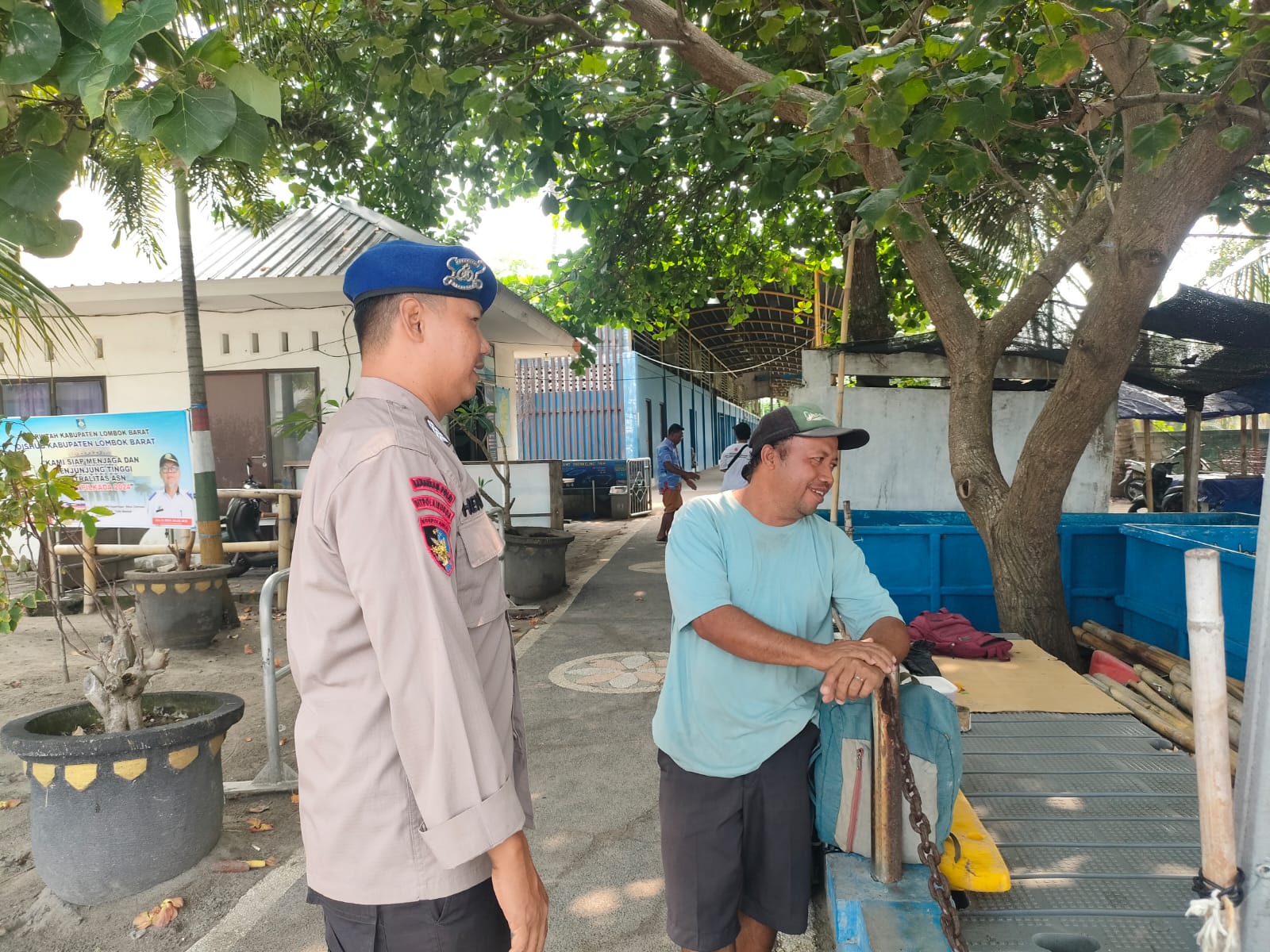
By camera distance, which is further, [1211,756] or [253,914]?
[253,914]

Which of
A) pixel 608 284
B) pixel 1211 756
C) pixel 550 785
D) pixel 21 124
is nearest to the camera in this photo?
pixel 1211 756

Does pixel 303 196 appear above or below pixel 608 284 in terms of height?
above

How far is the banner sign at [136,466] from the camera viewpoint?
7.93 m

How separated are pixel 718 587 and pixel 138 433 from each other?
7555mm

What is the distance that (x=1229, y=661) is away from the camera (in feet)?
14.9

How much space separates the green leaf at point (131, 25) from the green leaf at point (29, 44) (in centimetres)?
14

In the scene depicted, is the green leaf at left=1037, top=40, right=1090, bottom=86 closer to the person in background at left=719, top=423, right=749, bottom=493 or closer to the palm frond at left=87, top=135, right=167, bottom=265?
the person in background at left=719, top=423, right=749, bottom=493

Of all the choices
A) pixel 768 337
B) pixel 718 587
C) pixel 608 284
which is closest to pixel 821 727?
pixel 718 587

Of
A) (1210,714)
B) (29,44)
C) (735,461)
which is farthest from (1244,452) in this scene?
(29,44)

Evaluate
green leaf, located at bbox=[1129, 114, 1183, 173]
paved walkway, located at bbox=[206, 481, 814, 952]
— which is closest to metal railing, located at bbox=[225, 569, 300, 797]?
paved walkway, located at bbox=[206, 481, 814, 952]

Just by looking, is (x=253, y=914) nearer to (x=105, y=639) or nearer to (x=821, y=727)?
(x=105, y=639)

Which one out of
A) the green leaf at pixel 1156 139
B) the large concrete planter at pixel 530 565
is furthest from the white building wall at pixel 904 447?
the green leaf at pixel 1156 139

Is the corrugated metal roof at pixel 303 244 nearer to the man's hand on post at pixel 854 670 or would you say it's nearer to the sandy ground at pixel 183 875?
the sandy ground at pixel 183 875

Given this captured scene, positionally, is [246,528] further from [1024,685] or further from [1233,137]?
[1233,137]
